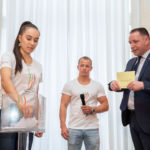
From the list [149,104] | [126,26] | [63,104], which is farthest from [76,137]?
[126,26]

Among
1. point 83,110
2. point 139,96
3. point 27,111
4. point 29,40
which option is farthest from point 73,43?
point 27,111

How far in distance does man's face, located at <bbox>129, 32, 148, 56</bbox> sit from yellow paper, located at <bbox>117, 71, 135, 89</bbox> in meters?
0.29

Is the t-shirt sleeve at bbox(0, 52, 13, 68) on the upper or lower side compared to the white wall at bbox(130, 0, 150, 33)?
lower

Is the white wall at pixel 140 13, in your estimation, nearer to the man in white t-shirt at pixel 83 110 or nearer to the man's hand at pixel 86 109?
the man in white t-shirt at pixel 83 110

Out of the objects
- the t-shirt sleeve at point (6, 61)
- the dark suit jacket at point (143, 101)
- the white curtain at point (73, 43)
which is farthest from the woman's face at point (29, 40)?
the white curtain at point (73, 43)

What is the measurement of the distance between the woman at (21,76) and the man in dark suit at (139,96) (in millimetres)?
769

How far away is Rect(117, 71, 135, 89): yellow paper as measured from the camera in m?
1.79

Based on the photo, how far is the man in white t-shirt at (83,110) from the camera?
97.0 inches

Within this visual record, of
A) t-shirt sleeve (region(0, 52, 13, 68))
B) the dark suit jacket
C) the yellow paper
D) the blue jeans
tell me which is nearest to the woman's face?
t-shirt sleeve (region(0, 52, 13, 68))

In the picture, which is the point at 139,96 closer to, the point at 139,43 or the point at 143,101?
the point at 143,101

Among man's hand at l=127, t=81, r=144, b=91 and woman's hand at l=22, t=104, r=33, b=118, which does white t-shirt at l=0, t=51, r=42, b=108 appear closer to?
woman's hand at l=22, t=104, r=33, b=118

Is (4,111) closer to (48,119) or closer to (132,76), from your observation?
(132,76)

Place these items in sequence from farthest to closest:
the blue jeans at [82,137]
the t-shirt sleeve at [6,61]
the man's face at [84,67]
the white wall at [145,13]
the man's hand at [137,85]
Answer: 1. the white wall at [145,13]
2. the man's face at [84,67]
3. the blue jeans at [82,137]
4. the man's hand at [137,85]
5. the t-shirt sleeve at [6,61]

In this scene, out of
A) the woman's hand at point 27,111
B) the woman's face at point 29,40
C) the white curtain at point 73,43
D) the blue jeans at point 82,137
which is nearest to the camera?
the woman's hand at point 27,111
